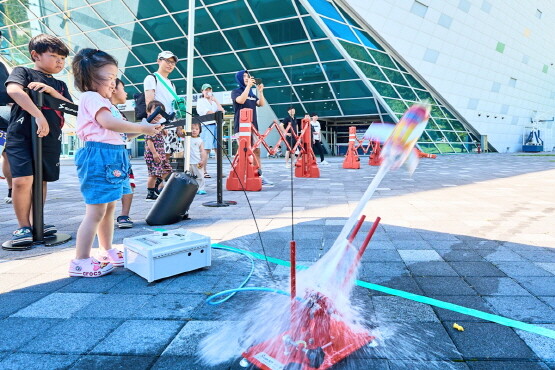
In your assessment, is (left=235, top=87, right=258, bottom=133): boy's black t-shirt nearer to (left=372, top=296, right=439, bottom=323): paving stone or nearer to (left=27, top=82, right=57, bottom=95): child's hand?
(left=27, top=82, right=57, bottom=95): child's hand

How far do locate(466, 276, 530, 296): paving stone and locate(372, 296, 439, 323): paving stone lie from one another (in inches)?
19.3

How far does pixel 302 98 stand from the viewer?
2328 cm

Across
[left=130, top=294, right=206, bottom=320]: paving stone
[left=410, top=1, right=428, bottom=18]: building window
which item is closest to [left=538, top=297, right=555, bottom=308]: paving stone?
[left=130, top=294, right=206, bottom=320]: paving stone

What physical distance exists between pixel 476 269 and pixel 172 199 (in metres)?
3.01

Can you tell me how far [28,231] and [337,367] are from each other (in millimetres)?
3103

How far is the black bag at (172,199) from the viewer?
14.2ft

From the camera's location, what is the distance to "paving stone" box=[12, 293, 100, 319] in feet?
6.90

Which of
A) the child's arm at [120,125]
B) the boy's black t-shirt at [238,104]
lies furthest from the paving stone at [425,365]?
the boy's black t-shirt at [238,104]

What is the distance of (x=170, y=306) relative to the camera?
220 cm

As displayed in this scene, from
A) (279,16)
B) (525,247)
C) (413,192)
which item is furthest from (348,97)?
(525,247)

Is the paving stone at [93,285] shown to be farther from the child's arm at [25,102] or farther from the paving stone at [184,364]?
the child's arm at [25,102]

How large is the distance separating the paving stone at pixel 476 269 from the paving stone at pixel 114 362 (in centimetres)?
210

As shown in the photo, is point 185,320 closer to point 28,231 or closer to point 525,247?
point 28,231

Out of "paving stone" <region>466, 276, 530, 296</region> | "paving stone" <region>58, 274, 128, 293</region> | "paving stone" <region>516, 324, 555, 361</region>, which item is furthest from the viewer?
"paving stone" <region>58, 274, 128, 293</region>
